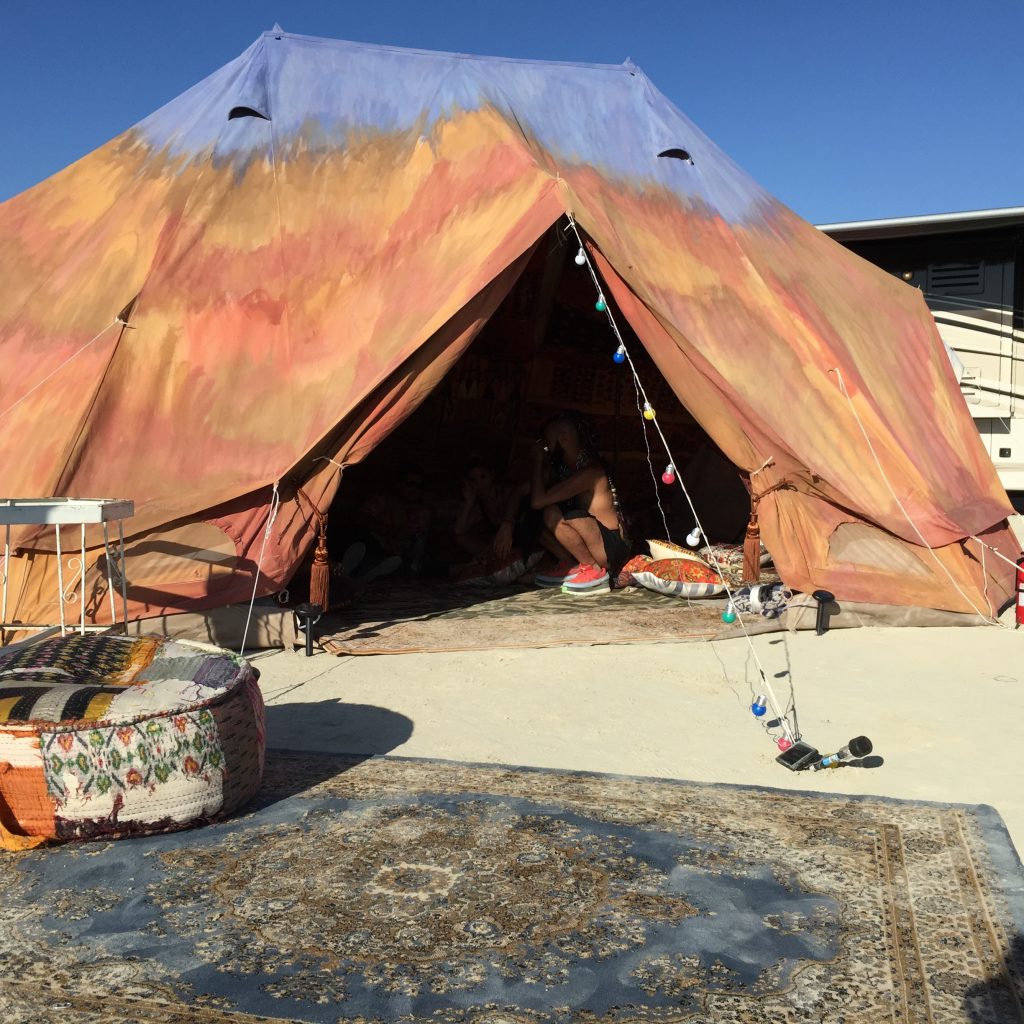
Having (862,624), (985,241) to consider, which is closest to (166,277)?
(862,624)

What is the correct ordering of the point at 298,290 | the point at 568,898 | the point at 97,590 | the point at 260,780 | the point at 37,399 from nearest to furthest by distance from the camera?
the point at 568,898 → the point at 260,780 → the point at 97,590 → the point at 37,399 → the point at 298,290

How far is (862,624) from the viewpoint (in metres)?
5.35

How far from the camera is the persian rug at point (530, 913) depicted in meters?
1.97

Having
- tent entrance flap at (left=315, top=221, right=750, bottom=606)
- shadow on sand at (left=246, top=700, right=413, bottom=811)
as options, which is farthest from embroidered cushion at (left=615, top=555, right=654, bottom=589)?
shadow on sand at (left=246, top=700, right=413, bottom=811)

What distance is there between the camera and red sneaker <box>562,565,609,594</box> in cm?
633

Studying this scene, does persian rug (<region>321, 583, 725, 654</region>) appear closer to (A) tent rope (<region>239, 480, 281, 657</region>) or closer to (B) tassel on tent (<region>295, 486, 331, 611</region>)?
(B) tassel on tent (<region>295, 486, 331, 611</region>)

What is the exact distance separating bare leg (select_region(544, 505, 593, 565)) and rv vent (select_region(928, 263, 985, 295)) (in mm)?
6318

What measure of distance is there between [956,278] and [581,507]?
21.0ft

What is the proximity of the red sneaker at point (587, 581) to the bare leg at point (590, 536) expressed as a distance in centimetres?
9

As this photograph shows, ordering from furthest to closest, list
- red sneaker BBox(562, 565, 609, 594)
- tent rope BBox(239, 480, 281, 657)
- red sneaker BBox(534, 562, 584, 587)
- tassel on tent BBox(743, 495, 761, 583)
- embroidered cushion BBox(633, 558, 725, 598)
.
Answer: red sneaker BBox(534, 562, 584, 587), red sneaker BBox(562, 565, 609, 594), embroidered cushion BBox(633, 558, 725, 598), tassel on tent BBox(743, 495, 761, 583), tent rope BBox(239, 480, 281, 657)

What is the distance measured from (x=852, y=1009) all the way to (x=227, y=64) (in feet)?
20.0

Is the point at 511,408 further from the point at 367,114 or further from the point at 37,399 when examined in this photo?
the point at 37,399

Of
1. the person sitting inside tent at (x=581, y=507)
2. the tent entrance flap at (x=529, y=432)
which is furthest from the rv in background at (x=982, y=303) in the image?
the person sitting inside tent at (x=581, y=507)

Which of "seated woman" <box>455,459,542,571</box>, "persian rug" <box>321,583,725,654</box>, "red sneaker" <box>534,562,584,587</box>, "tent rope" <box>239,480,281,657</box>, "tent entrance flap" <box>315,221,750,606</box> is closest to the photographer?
"tent rope" <box>239,480,281,657</box>
